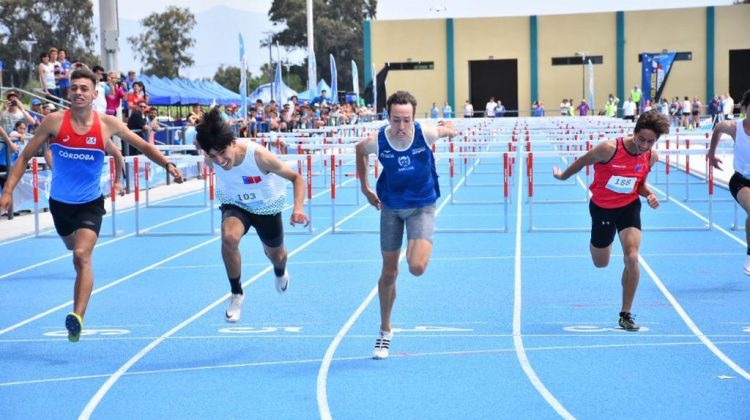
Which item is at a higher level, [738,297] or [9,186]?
[9,186]

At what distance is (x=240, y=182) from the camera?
8.71 metres

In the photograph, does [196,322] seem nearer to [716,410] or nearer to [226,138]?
[226,138]

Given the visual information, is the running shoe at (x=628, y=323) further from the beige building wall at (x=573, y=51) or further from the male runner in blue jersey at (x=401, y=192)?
the beige building wall at (x=573, y=51)

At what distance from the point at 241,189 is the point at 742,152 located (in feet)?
15.6

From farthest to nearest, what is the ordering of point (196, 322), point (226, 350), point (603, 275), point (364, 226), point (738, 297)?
point (364, 226) < point (603, 275) < point (738, 297) < point (196, 322) < point (226, 350)

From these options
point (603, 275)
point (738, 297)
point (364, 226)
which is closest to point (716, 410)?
point (738, 297)

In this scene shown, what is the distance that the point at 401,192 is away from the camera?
809cm

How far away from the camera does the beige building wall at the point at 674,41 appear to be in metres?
70.0

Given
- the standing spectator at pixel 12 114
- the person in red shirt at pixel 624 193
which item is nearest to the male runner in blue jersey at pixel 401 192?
the person in red shirt at pixel 624 193

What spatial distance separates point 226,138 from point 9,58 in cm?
7740

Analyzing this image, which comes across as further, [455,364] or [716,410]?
[455,364]

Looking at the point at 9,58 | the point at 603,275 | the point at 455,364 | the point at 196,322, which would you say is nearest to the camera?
the point at 455,364

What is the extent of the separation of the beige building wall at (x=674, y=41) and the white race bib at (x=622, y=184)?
62858 mm

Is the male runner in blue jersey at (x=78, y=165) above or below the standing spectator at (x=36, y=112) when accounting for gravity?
below
